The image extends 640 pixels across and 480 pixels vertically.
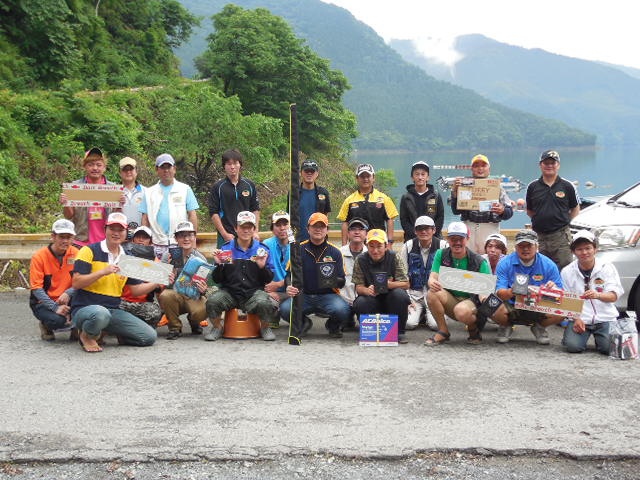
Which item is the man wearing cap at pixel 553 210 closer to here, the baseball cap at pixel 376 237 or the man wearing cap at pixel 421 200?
the man wearing cap at pixel 421 200

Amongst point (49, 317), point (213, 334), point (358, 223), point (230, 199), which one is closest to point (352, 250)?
point (358, 223)

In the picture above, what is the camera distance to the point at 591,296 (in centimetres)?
698

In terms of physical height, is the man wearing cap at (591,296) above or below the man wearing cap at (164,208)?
below

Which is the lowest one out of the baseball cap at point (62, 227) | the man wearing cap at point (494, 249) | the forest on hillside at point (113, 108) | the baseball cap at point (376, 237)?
the man wearing cap at point (494, 249)

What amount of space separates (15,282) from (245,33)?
34314mm

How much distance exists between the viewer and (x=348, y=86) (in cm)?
5025

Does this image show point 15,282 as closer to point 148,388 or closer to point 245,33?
point 148,388

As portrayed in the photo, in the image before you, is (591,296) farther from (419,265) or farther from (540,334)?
(419,265)

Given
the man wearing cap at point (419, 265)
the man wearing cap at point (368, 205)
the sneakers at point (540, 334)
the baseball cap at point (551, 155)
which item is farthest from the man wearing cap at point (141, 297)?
the baseball cap at point (551, 155)

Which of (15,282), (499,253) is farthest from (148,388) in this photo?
(15,282)

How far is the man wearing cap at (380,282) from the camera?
7508mm

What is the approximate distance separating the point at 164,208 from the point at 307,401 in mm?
3551

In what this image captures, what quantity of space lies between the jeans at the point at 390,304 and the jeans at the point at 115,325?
2.19 metres

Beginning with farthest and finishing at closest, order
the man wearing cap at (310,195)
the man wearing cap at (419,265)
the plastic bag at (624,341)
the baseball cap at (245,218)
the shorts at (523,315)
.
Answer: the man wearing cap at (310,195), the man wearing cap at (419,265), the baseball cap at (245,218), the shorts at (523,315), the plastic bag at (624,341)
